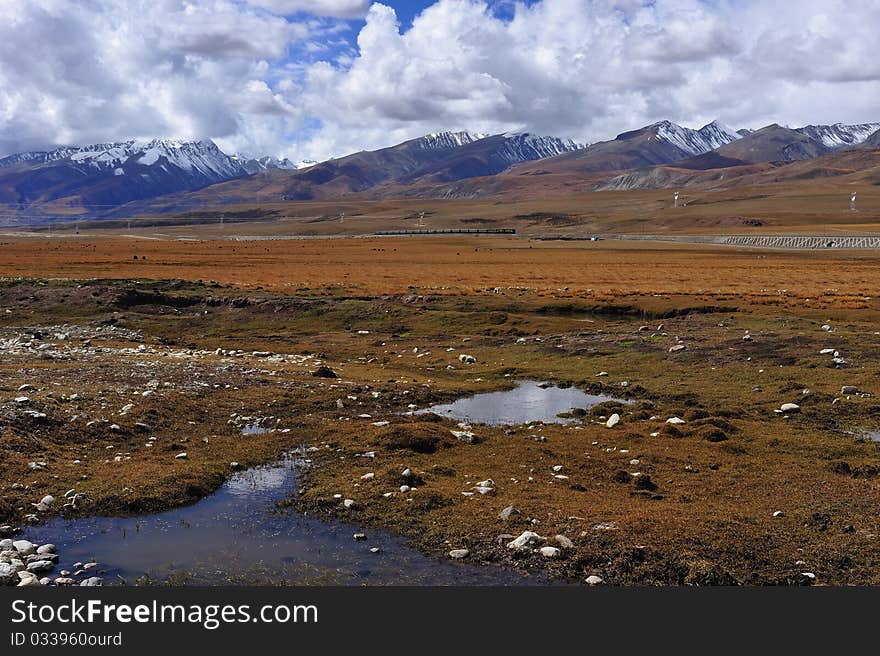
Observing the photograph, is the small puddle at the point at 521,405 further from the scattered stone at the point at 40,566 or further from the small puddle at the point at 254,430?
the scattered stone at the point at 40,566

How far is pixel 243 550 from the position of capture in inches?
468

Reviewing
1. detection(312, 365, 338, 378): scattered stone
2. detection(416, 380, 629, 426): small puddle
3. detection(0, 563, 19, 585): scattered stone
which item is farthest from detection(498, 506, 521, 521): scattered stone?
detection(312, 365, 338, 378): scattered stone

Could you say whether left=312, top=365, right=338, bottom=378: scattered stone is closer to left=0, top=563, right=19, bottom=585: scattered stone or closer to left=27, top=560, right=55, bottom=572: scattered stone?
left=27, top=560, right=55, bottom=572: scattered stone

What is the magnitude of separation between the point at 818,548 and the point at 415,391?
13750 mm

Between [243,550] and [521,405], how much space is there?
40.5 ft

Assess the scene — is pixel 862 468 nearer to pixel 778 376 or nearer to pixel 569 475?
pixel 569 475

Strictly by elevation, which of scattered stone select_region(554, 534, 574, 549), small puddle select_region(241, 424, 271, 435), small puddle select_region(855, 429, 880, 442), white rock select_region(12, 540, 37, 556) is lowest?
small puddle select_region(855, 429, 880, 442)

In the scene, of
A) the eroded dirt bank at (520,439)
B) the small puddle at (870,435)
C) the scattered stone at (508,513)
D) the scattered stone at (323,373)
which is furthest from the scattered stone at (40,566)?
the small puddle at (870,435)

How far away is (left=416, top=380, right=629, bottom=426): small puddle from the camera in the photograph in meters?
21.0

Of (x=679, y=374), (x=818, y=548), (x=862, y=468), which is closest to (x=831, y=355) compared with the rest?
(x=679, y=374)

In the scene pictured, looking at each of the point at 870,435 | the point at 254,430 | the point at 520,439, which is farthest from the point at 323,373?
the point at 870,435

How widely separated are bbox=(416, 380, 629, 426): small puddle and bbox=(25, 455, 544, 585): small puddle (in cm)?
821

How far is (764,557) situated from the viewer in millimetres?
11078

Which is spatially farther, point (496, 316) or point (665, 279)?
point (665, 279)
